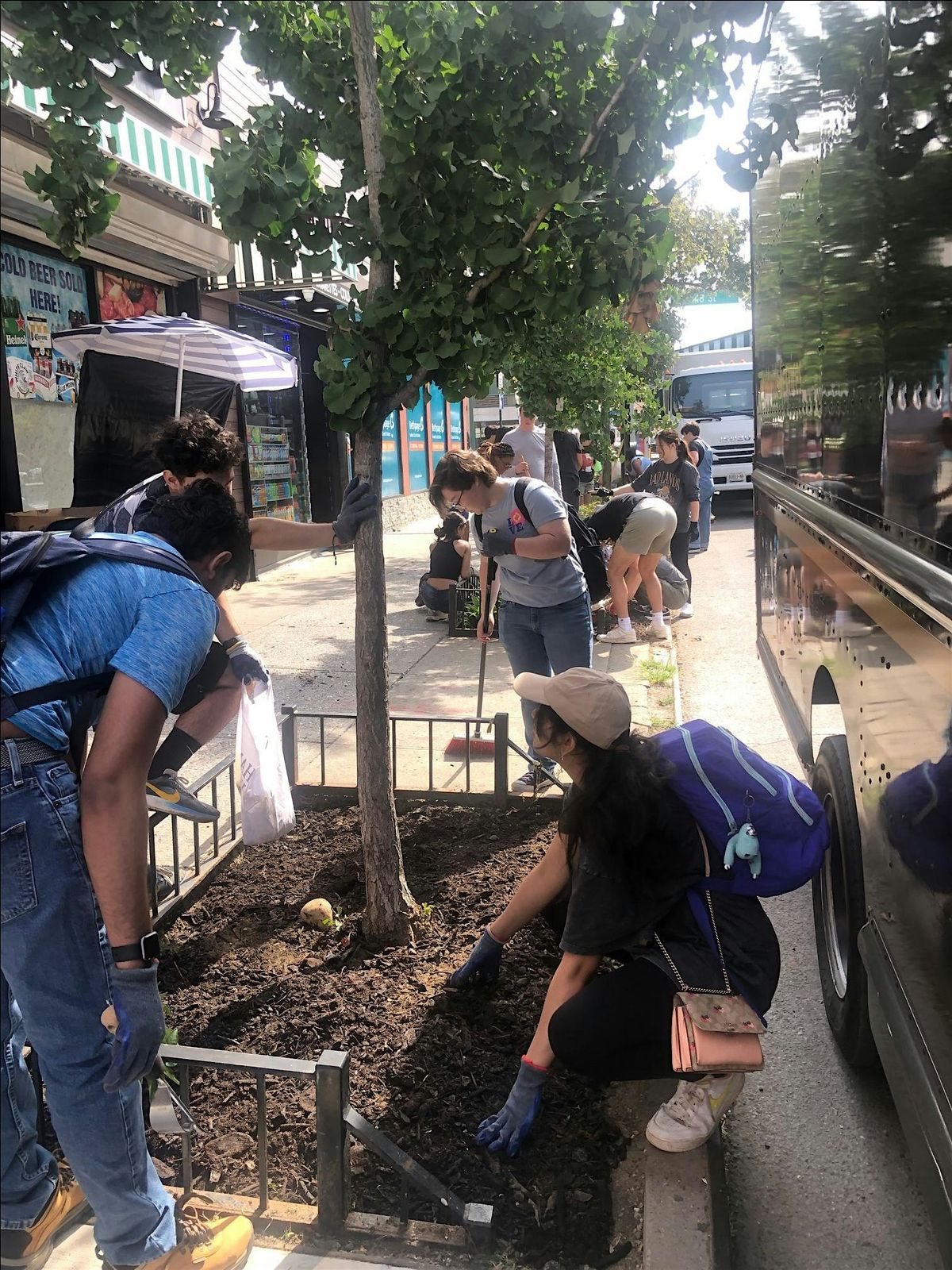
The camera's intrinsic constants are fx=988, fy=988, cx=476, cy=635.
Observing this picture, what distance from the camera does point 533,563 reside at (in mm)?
4535

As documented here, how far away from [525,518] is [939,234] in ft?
9.13

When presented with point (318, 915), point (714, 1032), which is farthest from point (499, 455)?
point (714, 1032)

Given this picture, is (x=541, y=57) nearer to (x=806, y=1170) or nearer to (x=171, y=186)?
(x=806, y=1170)

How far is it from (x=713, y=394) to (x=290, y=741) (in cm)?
1774

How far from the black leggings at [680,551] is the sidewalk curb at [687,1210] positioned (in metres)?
7.78

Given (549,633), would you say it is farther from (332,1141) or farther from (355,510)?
(332,1141)

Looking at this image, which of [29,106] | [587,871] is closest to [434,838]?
[587,871]

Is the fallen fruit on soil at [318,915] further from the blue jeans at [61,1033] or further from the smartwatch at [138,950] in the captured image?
the smartwatch at [138,950]

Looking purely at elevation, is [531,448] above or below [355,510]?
above

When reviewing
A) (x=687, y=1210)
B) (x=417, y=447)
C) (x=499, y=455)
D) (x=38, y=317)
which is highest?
(x=38, y=317)

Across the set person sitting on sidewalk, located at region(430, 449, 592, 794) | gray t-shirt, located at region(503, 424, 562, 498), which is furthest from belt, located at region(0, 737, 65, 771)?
gray t-shirt, located at region(503, 424, 562, 498)

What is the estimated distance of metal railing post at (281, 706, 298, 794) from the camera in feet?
14.5

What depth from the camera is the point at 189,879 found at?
3.79 metres

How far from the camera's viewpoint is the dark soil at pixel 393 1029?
2.38 meters
